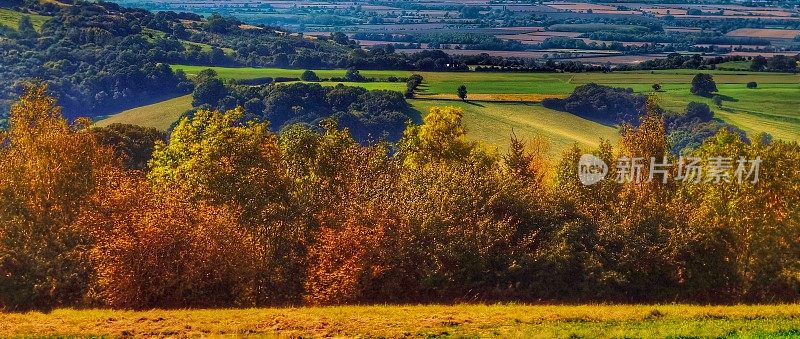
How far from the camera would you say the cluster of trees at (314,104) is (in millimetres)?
105562

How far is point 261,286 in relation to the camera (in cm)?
3547

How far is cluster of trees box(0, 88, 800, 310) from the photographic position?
34750 millimetres

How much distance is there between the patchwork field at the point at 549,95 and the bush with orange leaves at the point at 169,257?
64.8 metres

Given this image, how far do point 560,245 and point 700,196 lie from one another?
9731 mm

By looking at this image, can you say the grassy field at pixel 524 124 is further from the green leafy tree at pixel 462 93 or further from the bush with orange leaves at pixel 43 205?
the bush with orange leaves at pixel 43 205

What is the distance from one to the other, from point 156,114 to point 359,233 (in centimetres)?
8945

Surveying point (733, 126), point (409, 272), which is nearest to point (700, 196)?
point (409, 272)

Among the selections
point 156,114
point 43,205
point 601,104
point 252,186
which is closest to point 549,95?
point 601,104

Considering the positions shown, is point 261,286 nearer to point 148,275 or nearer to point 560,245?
point 148,275

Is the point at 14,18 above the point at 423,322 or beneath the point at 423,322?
above

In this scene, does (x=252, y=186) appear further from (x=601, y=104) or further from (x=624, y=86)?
(x=624, y=86)

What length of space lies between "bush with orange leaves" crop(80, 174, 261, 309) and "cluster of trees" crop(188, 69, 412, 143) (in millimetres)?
66360

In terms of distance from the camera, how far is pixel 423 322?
Answer: 101 feet

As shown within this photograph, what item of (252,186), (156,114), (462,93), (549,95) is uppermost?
(549,95)
